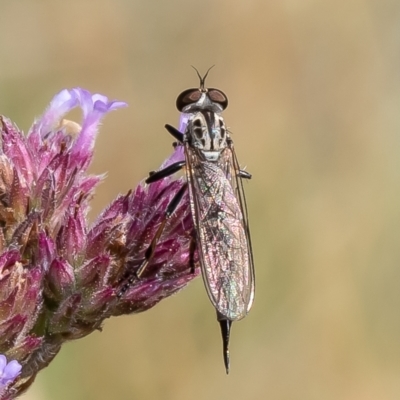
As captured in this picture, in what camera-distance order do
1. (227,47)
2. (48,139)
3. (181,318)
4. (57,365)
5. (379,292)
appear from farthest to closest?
1. (227,47)
2. (379,292)
3. (181,318)
4. (57,365)
5. (48,139)

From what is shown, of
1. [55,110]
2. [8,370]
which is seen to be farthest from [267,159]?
[8,370]

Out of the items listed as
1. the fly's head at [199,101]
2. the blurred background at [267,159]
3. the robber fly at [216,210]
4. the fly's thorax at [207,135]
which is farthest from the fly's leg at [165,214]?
the blurred background at [267,159]

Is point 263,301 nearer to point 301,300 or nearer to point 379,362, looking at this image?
point 301,300

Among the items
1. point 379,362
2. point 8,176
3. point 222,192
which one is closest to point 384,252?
point 379,362

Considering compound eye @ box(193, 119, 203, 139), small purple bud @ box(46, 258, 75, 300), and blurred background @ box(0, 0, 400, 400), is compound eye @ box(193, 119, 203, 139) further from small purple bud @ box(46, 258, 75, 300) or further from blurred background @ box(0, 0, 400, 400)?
blurred background @ box(0, 0, 400, 400)

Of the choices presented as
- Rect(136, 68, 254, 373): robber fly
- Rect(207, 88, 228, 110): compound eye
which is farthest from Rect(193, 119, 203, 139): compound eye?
Rect(207, 88, 228, 110): compound eye

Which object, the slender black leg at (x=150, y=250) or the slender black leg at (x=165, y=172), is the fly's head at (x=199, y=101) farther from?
the slender black leg at (x=150, y=250)

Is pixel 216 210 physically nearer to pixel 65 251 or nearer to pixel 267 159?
pixel 65 251
